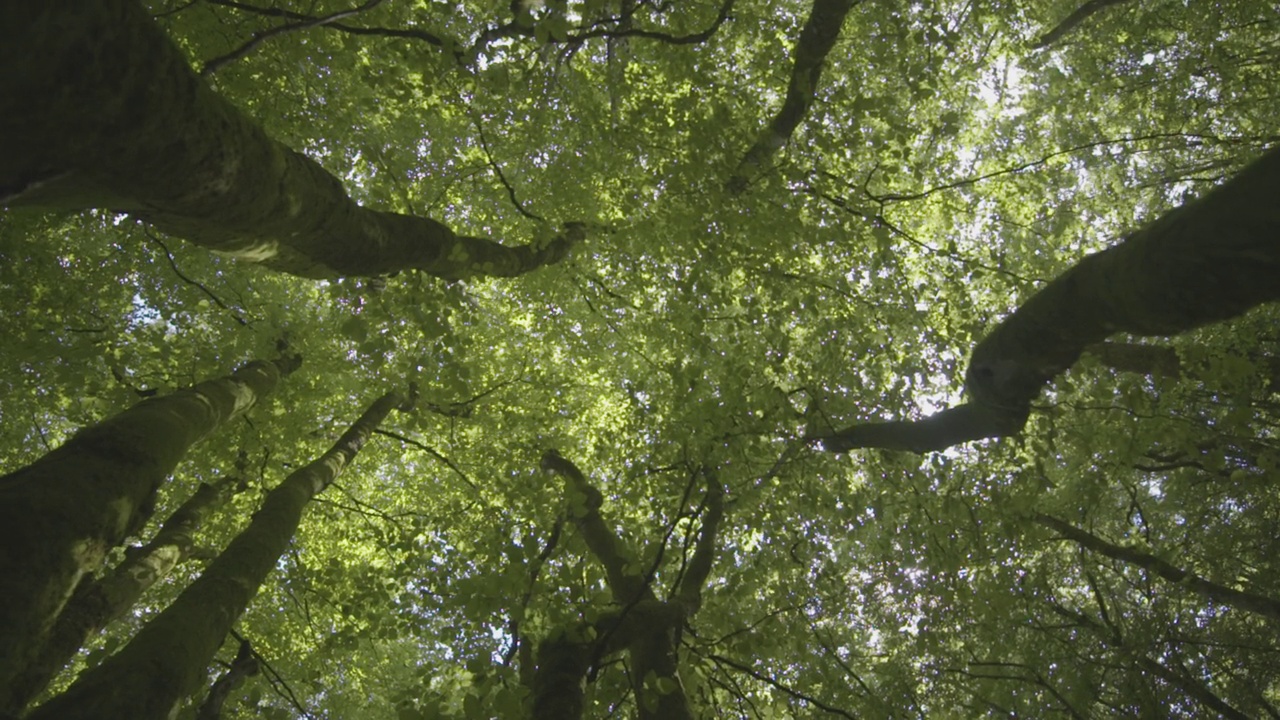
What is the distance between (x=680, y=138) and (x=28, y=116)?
232 inches

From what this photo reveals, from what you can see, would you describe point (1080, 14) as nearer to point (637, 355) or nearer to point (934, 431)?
point (934, 431)

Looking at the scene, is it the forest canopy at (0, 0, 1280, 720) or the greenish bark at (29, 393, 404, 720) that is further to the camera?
the forest canopy at (0, 0, 1280, 720)

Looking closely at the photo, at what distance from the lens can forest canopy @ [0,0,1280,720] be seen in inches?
114

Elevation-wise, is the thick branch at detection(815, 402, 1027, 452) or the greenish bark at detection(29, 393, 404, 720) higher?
the thick branch at detection(815, 402, 1027, 452)

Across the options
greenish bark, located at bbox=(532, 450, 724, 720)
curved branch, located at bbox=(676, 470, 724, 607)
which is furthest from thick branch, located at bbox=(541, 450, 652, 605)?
curved branch, located at bbox=(676, 470, 724, 607)

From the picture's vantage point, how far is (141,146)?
208cm

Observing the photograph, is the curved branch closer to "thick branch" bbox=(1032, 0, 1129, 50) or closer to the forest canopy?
the forest canopy

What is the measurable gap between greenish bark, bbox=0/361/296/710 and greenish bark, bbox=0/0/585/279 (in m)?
1.21

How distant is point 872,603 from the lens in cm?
982

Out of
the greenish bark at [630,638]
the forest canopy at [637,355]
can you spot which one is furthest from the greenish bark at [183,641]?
the greenish bark at [630,638]

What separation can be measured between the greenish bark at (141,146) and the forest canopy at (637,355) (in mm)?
15

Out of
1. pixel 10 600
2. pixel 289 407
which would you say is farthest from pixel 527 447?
pixel 10 600

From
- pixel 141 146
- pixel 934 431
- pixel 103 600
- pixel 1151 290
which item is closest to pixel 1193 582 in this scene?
pixel 934 431

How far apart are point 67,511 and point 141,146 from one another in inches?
68.9
